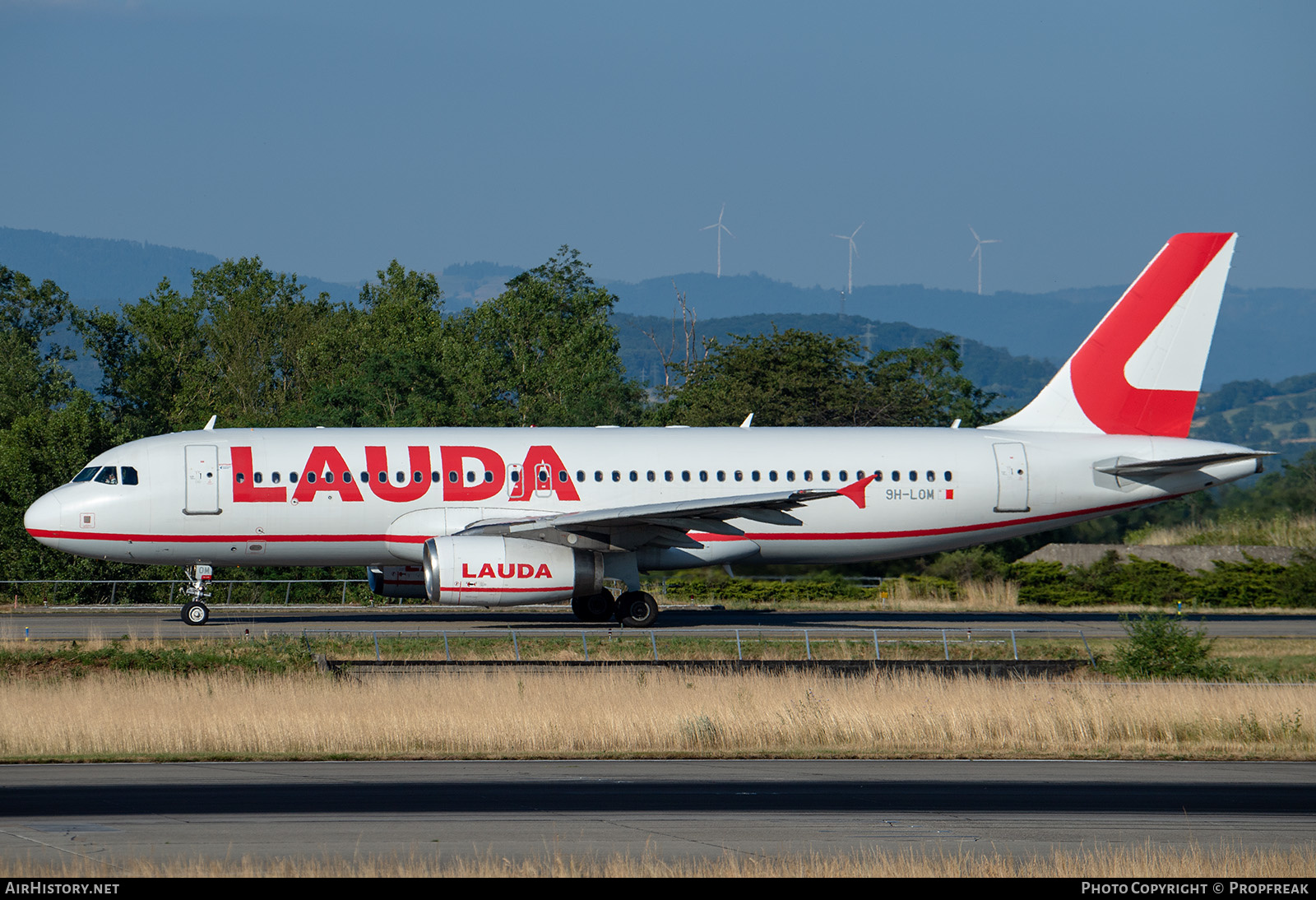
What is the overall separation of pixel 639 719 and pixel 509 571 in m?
11.4

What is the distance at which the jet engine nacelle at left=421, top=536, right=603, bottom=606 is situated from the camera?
97.5ft

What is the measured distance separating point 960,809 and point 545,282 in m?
99.8

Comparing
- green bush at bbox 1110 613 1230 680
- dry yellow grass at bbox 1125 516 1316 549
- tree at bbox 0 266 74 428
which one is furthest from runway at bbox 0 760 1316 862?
tree at bbox 0 266 74 428

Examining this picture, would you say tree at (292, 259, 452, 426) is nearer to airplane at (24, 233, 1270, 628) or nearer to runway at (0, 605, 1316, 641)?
runway at (0, 605, 1316, 641)

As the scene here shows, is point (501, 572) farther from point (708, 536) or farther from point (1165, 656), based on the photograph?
point (1165, 656)

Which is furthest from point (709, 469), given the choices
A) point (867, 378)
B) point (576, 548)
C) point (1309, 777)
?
point (867, 378)

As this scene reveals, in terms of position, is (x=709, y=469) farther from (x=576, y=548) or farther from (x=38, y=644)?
(x=38, y=644)

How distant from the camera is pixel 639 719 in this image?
62.8 feet

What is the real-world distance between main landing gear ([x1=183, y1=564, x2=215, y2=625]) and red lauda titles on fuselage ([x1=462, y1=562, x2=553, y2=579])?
6.91 m

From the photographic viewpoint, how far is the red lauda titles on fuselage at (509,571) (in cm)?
2981

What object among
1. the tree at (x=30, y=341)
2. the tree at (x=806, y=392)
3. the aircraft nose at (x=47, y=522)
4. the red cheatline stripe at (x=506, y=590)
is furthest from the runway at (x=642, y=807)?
the tree at (x=30, y=341)

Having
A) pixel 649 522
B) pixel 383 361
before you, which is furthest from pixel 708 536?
pixel 383 361

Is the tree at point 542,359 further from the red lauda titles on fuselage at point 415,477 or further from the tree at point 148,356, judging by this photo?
the red lauda titles on fuselage at point 415,477

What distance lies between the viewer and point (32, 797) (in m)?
14.1
